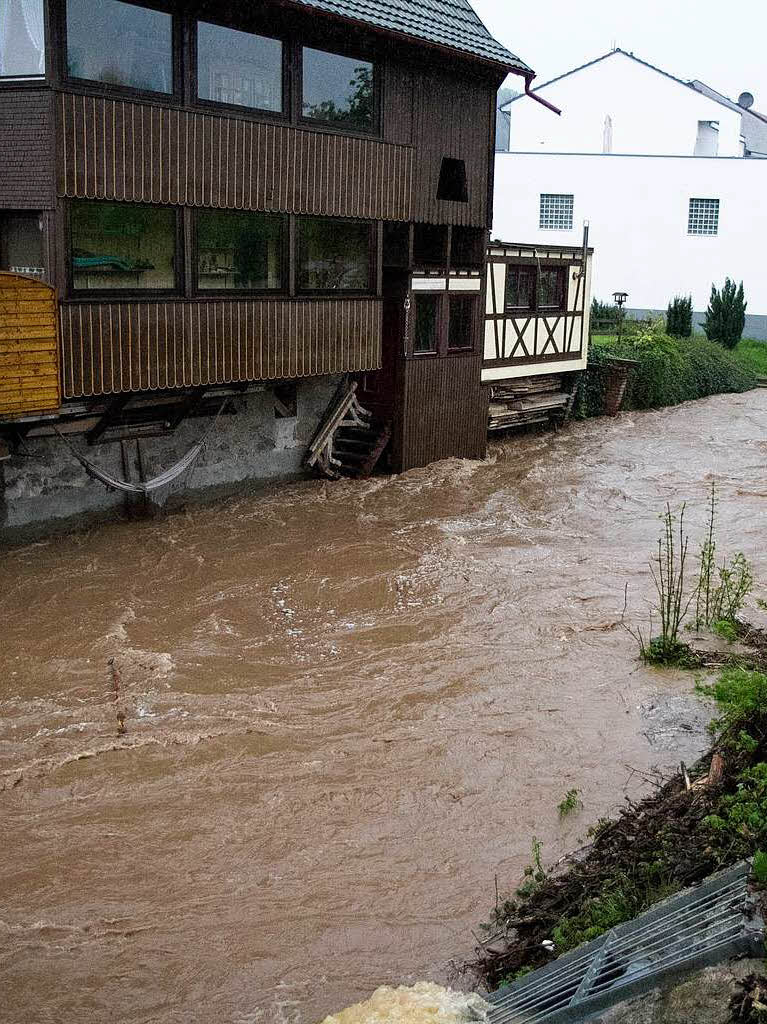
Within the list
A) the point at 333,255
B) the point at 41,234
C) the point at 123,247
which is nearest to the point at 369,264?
the point at 333,255

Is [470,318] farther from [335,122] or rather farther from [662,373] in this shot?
[662,373]

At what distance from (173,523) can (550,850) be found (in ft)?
30.4

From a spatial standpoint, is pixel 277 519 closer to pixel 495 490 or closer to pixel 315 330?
pixel 315 330

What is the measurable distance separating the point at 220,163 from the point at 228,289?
1612 mm

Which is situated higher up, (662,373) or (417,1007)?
(662,373)

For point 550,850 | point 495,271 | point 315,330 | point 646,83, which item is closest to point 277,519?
point 315,330

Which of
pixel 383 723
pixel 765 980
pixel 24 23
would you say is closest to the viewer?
pixel 765 980

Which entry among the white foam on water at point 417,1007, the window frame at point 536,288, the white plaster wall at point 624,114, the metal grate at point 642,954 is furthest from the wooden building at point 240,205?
the white plaster wall at point 624,114

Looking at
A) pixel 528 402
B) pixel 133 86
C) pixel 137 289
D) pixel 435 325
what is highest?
pixel 133 86

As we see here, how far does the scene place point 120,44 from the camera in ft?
43.5

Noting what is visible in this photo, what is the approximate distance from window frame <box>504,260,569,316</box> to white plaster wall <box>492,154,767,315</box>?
14240 mm

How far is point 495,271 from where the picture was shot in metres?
21.0

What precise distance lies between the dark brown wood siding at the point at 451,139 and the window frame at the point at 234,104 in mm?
2829

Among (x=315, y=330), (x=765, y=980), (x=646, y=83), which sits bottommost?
(x=765, y=980)
